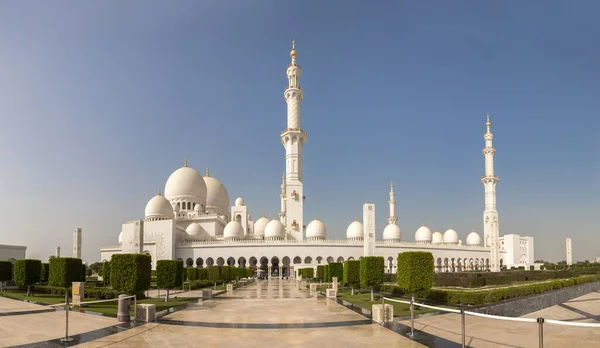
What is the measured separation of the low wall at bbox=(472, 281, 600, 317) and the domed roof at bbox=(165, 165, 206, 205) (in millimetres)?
51162

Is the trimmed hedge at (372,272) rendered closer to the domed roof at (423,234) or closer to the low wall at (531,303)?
the low wall at (531,303)

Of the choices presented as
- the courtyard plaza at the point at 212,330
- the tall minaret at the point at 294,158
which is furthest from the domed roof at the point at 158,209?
the courtyard plaza at the point at 212,330

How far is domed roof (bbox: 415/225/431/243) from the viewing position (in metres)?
74.6

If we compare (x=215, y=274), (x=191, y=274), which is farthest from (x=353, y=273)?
(x=191, y=274)

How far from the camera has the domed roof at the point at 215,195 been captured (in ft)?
236

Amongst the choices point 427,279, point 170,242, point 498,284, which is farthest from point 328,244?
point 427,279

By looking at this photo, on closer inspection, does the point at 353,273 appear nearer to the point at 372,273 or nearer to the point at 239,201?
the point at 372,273

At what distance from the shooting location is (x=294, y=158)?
6281 centimetres

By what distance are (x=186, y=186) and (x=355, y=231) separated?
25703 mm

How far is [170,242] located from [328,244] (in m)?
20.3

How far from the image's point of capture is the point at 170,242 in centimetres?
5728

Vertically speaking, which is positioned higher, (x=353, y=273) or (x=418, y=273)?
(x=418, y=273)

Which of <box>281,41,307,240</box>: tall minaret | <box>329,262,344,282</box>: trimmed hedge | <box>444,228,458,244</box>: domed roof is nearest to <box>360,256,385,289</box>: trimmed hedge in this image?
<box>329,262,344,282</box>: trimmed hedge

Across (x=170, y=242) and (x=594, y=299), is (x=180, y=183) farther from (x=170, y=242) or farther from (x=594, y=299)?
(x=594, y=299)
